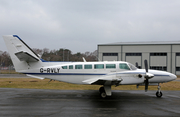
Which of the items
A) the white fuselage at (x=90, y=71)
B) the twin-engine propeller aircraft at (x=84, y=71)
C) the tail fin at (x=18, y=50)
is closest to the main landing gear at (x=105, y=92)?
the twin-engine propeller aircraft at (x=84, y=71)

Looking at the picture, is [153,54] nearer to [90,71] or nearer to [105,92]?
[90,71]

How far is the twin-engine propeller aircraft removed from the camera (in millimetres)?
A: 12438

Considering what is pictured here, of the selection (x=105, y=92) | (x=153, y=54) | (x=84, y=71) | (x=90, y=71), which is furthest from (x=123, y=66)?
(x=153, y=54)

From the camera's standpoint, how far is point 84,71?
527 inches

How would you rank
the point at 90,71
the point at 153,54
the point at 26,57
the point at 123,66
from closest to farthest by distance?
the point at 123,66, the point at 26,57, the point at 90,71, the point at 153,54

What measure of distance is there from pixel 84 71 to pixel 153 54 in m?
35.9

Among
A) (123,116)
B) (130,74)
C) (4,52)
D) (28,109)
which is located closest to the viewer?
(123,116)

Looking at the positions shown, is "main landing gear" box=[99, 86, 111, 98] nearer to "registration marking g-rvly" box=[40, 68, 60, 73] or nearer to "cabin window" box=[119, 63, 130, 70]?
"cabin window" box=[119, 63, 130, 70]

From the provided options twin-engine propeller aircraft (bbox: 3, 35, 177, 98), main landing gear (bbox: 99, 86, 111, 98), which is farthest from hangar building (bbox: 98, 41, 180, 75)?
main landing gear (bbox: 99, 86, 111, 98)

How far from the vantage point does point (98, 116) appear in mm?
7750

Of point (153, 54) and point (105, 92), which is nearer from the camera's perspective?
point (105, 92)

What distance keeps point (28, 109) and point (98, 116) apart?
407 cm

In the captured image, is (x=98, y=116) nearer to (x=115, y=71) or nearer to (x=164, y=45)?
(x=115, y=71)

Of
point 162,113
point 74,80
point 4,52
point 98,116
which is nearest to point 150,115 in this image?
point 162,113
